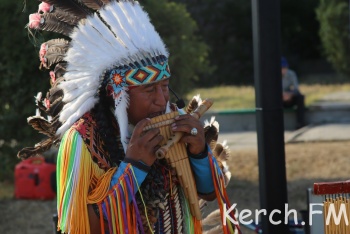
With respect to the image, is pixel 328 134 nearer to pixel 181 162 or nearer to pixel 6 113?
pixel 6 113

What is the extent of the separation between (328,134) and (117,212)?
7.90 metres

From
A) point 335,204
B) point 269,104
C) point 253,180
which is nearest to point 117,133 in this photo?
point 335,204

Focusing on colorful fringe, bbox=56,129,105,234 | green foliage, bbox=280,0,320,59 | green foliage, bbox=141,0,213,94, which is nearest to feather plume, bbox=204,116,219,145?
colorful fringe, bbox=56,129,105,234

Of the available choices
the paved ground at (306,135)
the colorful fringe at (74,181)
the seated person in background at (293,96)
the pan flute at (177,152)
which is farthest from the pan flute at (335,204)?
the seated person in background at (293,96)

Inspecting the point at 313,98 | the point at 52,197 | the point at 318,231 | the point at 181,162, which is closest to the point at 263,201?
the point at 318,231

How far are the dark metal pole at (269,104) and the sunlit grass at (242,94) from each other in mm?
8685

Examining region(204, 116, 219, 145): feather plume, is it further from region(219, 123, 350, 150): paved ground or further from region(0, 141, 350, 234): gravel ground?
region(219, 123, 350, 150): paved ground

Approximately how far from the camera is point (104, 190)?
3.47 meters

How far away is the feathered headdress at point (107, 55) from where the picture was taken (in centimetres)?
357

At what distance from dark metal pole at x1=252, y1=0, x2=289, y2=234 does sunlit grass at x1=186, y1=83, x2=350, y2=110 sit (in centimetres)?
869

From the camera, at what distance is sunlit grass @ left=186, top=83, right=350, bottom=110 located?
14.4m

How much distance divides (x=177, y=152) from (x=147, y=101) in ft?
0.86

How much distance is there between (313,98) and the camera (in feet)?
49.8

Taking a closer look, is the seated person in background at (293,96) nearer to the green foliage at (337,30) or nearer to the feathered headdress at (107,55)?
the green foliage at (337,30)
